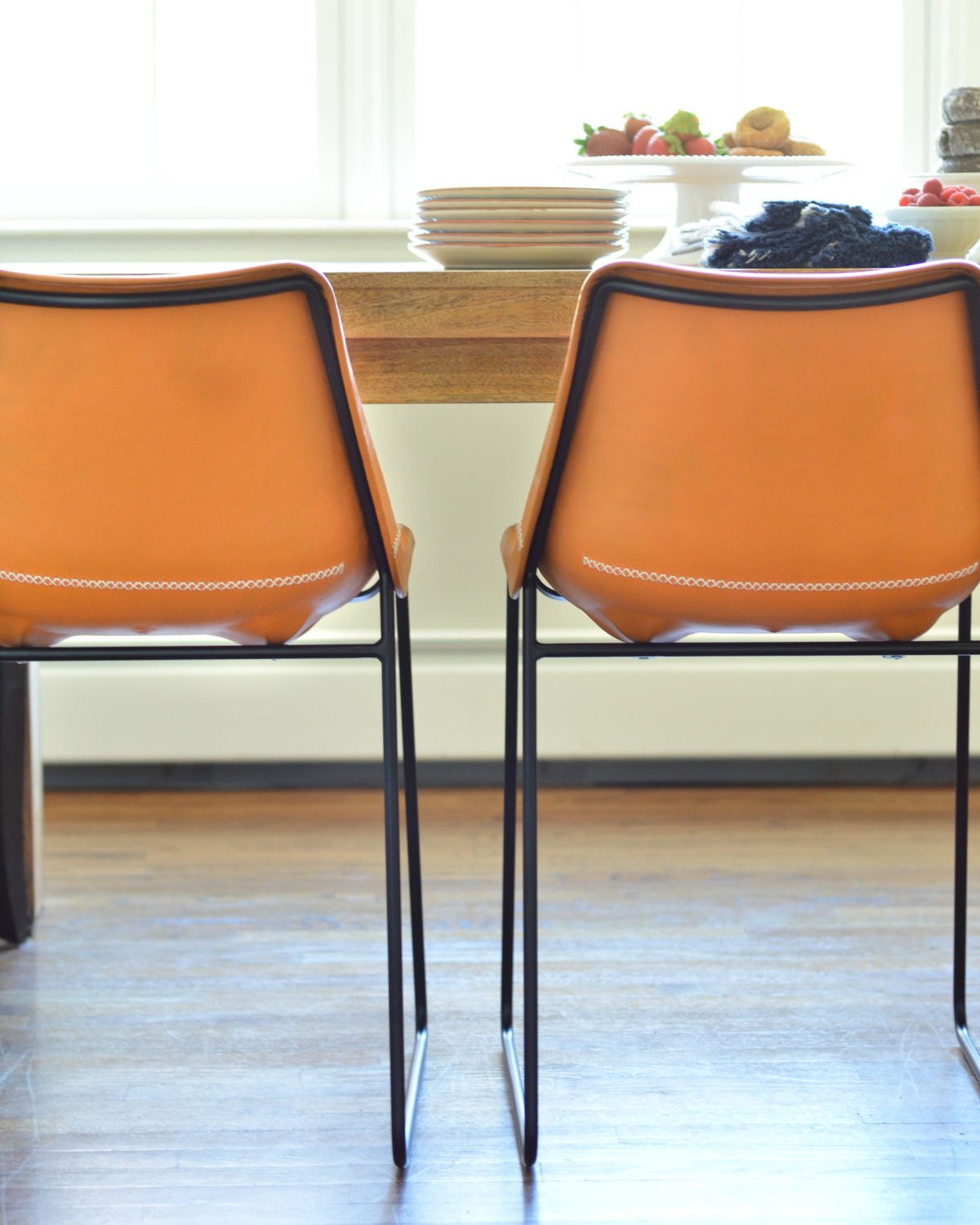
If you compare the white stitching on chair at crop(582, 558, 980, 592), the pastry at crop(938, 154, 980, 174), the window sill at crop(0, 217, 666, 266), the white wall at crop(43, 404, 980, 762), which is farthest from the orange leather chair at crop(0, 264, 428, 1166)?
the window sill at crop(0, 217, 666, 266)

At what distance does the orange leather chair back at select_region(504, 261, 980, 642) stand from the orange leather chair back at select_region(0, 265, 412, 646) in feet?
0.60

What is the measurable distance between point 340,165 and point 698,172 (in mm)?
1001

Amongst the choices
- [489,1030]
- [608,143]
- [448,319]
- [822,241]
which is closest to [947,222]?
[822,241]

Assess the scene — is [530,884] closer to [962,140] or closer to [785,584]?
[785,584]

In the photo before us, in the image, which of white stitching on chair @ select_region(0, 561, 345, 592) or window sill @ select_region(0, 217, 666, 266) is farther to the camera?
window sill @ select_region(0, 217, 666, 266)

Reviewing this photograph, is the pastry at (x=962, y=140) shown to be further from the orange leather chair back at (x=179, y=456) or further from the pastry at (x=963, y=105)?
the orange leather chair back at (x=179, y=456)

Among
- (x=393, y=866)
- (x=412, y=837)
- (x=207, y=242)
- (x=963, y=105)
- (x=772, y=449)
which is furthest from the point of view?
(x=207, y=242)

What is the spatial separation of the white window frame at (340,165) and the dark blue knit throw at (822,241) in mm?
1181

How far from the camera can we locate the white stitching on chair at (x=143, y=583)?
948mm

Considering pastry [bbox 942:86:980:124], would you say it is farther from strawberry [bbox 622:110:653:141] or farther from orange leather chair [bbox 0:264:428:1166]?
orange leather chair [bbox 0:264:428:1166]

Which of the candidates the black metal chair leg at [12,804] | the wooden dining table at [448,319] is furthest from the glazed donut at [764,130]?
the black metal chair leg at [12,804]

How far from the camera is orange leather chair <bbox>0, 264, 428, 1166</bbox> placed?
2.85 feet

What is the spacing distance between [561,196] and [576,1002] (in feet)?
2.80

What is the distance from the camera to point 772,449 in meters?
0.90
